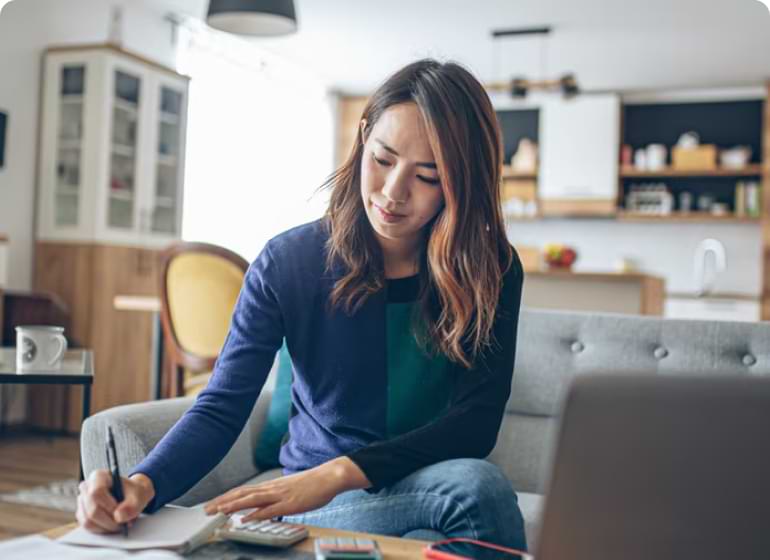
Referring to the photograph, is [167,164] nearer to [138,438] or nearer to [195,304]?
[195,304]

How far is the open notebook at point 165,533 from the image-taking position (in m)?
0.88

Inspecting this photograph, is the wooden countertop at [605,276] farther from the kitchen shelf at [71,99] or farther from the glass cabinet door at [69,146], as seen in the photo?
the kitchen shelf at [71,99]

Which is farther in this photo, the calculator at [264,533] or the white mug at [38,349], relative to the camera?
the white mug at [38,349]

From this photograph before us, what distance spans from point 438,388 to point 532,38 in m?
5.16

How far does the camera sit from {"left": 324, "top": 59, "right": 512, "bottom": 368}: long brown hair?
128 cm

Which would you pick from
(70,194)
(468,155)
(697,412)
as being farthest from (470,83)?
(70,194)

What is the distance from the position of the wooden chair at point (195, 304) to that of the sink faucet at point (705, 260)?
16.6ft

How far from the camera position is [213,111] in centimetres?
608

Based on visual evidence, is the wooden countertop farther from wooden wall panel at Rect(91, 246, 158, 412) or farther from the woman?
the woman

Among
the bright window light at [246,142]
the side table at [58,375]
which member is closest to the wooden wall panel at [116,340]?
the bright window light at [246,142]

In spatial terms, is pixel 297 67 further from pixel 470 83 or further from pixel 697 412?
pixel 697 412

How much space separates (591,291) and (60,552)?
11.7 ft

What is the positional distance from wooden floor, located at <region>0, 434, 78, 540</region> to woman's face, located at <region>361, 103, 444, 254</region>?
192 centimetres

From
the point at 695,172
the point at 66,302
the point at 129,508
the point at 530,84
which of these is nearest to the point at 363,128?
the point at 129,508
